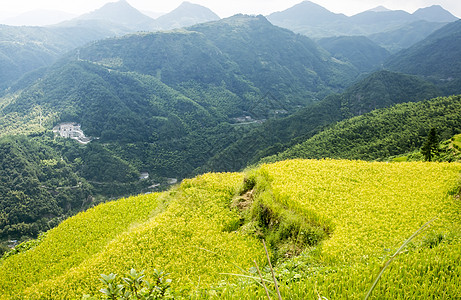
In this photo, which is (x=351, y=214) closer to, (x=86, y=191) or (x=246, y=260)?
(x=246, y=260)

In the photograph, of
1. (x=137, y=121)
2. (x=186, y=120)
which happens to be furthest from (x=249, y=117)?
(x=137, y=121)

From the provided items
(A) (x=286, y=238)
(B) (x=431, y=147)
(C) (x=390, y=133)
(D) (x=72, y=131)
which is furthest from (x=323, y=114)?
(A) (x=286, y=238)

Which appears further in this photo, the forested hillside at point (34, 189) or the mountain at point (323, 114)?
the mountain at point (323, 114)

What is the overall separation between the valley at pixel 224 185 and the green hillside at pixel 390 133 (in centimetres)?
33

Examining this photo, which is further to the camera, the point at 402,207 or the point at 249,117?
the point at 249,117

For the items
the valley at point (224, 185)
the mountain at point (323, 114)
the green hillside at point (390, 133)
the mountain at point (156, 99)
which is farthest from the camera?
the mountain at point (156, 99)

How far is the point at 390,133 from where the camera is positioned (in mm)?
49312

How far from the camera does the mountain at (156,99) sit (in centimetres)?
11556

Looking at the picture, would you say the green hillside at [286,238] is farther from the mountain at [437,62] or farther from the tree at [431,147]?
the mountain at [437,62]

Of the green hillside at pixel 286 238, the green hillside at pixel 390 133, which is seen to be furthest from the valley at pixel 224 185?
the green hillside at pixel 390 133

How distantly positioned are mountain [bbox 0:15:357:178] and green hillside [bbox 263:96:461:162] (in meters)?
58.6

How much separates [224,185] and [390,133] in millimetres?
48088

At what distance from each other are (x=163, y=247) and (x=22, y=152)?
3664 inches

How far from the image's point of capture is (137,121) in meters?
129
